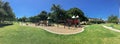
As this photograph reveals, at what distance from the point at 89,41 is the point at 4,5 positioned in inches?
917

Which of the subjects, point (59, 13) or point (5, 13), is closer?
point (59, 13)

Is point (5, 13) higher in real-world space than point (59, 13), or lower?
higher

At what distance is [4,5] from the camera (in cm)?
3362

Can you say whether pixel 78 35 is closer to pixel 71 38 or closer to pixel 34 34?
pixel 71 38

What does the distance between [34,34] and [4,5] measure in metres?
19.4

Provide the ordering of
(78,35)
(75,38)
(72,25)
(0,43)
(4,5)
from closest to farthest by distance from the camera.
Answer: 1. (0,43)
2. (75,38)
3. (78,35)
4. (72,25)
5. (4,5)

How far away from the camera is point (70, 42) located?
1408cm

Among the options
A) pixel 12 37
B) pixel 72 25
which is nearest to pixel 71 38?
pixel 12 37

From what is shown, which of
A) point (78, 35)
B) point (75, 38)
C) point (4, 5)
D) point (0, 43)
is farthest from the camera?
point (4, 5)

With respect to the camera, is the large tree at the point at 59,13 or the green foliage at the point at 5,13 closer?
the large tree at the point at 59,13

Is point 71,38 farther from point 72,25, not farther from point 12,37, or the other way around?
point 72,25

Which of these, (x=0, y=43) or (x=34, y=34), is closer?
(x=0, y=43)

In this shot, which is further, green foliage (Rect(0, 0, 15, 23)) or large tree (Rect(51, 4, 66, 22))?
green foliage (Rect(0, 0, 15, 23))

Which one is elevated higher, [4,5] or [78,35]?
[4,5]
